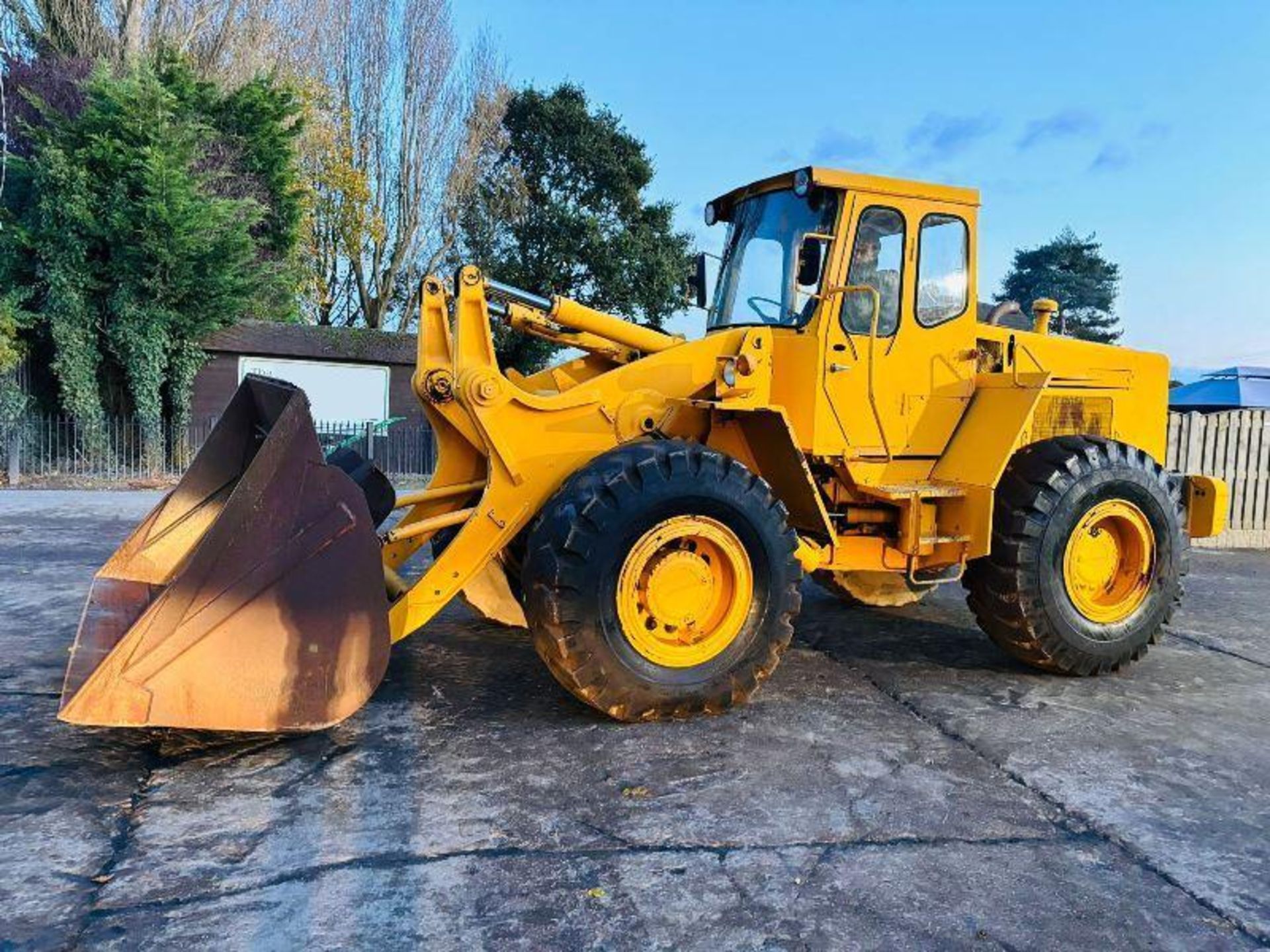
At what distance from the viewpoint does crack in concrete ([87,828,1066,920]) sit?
9.30 ft

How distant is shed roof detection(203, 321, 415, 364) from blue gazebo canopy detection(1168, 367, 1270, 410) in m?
14.4

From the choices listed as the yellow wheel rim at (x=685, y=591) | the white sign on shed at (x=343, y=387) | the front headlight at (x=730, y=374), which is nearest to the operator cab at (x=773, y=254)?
the front headlight at (x=730, y=374)

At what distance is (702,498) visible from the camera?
14.2 ft

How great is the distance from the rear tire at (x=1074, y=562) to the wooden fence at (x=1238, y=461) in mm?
7521

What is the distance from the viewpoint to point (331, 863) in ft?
9.93

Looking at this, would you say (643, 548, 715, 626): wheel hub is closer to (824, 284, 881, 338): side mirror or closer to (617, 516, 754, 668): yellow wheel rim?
(617, 516, 754, 668): yellow wheel rim

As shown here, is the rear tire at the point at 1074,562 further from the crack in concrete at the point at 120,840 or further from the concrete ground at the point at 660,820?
the crack in concrete at the point at 120,840

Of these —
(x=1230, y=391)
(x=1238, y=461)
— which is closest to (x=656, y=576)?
(x=1238, y=461)

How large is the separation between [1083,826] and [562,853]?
1.90 m

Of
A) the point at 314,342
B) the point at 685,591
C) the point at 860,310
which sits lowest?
the point at 685,591

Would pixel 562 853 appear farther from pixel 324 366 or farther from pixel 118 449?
pixel 324 366

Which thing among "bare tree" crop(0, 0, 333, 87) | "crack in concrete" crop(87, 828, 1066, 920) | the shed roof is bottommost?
"crack in concrete" crop(87, 828, 1066, 920)

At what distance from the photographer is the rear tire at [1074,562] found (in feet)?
16.8

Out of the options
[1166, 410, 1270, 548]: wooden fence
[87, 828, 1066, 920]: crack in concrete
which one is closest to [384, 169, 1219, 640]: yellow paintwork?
[87, 828, 1066, 920]: crack in concrete
